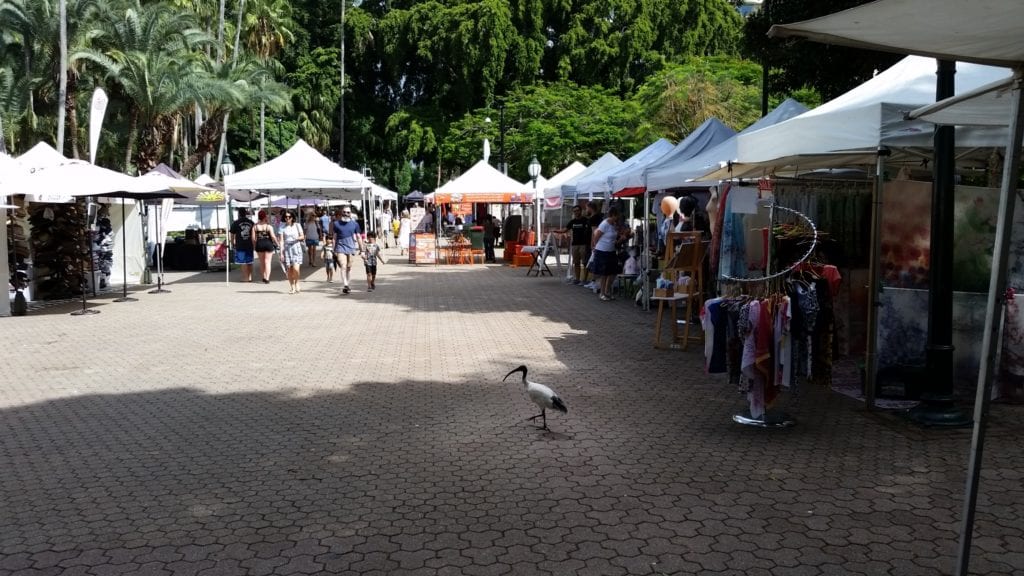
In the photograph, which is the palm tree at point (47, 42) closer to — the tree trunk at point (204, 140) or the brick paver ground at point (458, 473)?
the tree trunk at point (204, 140)

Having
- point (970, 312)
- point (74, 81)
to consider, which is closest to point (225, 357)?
point (970, 312)

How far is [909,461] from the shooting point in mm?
5484

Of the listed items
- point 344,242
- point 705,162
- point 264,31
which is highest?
point 264,31

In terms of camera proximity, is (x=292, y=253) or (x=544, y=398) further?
(x=292, y=253)

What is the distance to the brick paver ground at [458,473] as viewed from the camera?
162 inches

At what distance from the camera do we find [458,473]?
5.39 meters

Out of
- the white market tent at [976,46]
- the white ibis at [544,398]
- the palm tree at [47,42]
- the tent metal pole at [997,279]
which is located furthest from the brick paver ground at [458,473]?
the palm tree at [47,42]

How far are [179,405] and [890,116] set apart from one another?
6.07 meters

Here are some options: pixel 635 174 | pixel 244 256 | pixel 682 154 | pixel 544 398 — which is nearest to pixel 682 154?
pixel 682 154

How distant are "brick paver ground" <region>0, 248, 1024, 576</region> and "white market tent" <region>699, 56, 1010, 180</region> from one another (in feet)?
6.67

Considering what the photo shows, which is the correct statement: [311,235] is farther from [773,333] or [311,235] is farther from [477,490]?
[477,490]

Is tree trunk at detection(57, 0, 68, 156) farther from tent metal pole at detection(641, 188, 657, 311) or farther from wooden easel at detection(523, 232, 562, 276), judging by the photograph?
tent metal pole at detection(641, 188, 657, 311)

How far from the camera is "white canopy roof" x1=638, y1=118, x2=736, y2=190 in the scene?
12.9 m

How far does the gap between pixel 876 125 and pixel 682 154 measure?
7414mm
